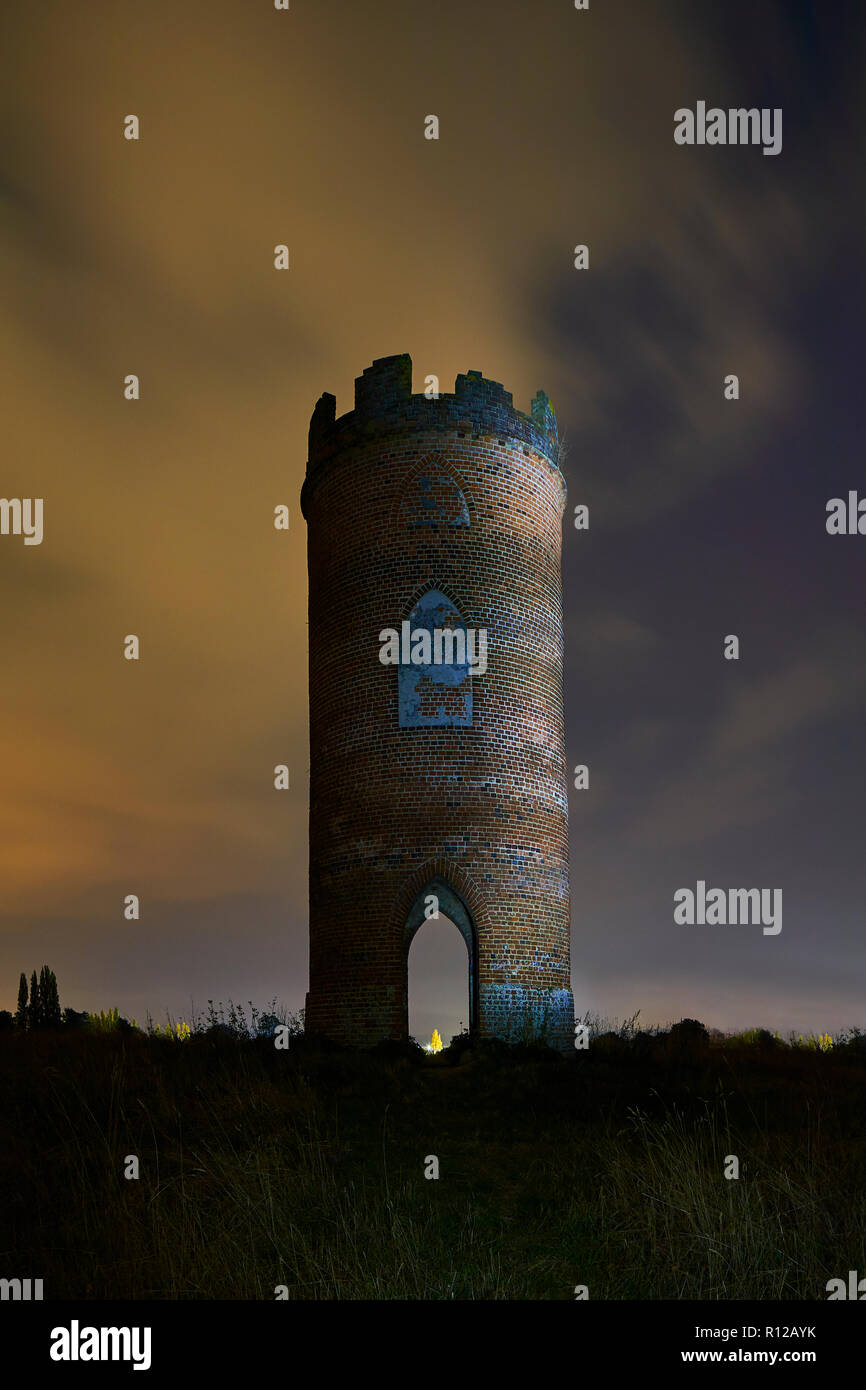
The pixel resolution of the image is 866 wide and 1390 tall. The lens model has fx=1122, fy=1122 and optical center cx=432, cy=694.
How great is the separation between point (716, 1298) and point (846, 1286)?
2.68 ft

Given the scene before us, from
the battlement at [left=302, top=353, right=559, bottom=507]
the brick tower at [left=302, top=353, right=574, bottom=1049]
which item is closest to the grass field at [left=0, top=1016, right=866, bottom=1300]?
the brick tower at [left=302, top=353, right=574, bottom=1049]

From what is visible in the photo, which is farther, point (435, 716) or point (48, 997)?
point (48, 997)

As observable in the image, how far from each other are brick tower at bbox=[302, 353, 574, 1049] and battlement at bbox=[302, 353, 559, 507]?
34 millimetres

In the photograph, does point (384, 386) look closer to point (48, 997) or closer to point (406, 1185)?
point (406, 1185)

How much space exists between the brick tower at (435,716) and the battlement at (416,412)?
3 cm

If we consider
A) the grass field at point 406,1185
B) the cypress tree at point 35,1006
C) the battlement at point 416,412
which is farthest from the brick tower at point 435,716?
the cypress tree at point 35,1006

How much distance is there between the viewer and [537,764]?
A: 18656mm

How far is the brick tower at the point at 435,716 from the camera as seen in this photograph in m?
17.6

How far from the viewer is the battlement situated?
1898 centimetres

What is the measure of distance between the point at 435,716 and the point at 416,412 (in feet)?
17.1

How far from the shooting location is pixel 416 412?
18969 mm

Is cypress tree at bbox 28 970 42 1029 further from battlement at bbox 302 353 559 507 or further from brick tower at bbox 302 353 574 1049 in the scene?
battlement at bbox 302 353 559 507

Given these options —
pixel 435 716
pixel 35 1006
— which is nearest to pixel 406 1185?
pixel 435 716
